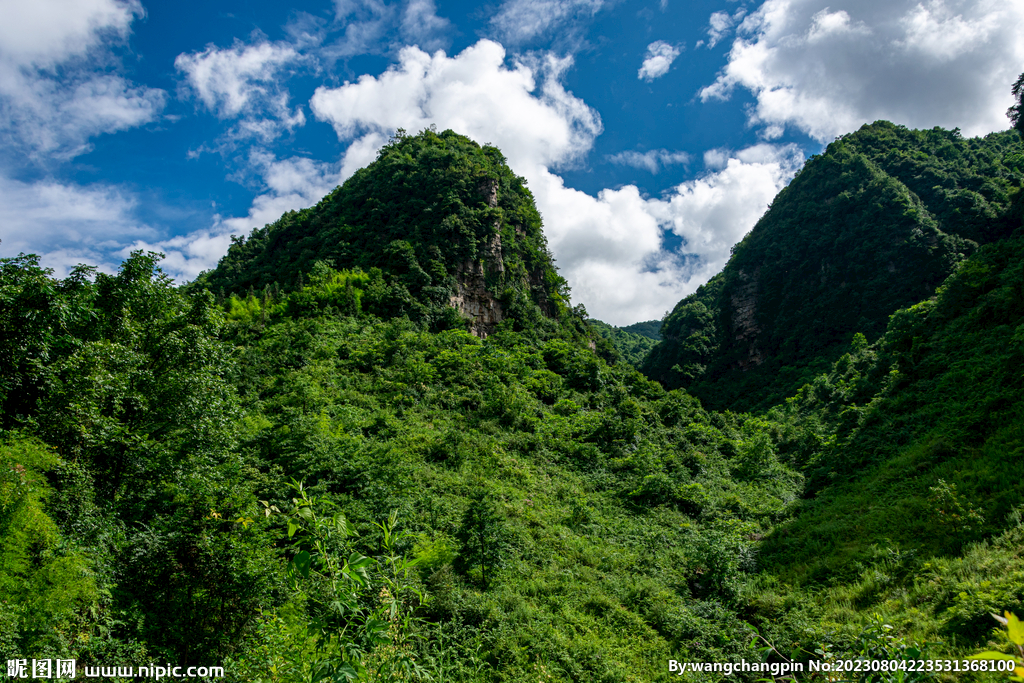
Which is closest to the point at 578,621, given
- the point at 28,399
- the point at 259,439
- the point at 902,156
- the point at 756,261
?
the point at 259,439

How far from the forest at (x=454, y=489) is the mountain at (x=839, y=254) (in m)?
17.3

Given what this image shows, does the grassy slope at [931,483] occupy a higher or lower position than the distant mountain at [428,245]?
lower

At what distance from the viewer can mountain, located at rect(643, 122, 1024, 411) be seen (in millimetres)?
44719

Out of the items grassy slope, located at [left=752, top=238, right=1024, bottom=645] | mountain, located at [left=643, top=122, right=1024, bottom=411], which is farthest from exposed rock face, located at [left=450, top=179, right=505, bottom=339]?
mountain, located at [left=643, top=122, right=1024, bottom=411]

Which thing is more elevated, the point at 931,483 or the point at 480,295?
the point at 480,295

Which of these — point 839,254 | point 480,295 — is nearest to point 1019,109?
point 839,254

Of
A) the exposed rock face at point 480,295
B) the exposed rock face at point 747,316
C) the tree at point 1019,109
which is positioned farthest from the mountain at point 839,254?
the exposed rock face at point 480,295

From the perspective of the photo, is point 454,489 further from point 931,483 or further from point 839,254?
point 839,254

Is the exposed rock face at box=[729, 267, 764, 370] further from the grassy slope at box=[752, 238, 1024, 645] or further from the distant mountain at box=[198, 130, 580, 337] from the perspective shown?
the grassy slope at box=[752, 238, 1024, 645]

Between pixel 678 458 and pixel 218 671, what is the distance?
20723 millimetres

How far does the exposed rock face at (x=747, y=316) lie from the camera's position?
190 ft

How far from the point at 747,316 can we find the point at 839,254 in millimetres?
12596

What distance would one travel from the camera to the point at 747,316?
199ft

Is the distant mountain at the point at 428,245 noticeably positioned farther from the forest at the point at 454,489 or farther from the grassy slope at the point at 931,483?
the grassy slope at the point at 931,483
